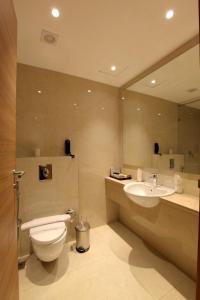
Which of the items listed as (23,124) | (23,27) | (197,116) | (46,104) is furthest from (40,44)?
(197,116)

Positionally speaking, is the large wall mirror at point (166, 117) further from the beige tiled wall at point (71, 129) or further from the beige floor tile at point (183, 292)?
the beige floor tile at point (183, 292)

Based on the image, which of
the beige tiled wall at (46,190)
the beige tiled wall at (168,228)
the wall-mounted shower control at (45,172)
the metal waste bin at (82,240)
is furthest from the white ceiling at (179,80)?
the metal waste bin at (82,240)

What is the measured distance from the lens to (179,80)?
6.05 ft

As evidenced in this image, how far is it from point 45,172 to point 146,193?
1353 millimetres

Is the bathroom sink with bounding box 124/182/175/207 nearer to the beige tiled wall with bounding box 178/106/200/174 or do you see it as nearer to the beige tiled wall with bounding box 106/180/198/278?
the beige tiled wall with bounding box 106/180/198/278

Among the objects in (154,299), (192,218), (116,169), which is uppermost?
(116,169)

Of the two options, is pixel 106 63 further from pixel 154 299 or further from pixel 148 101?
pixel 154 299

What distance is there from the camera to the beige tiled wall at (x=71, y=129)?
1.99 metres

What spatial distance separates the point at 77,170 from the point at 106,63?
154cm

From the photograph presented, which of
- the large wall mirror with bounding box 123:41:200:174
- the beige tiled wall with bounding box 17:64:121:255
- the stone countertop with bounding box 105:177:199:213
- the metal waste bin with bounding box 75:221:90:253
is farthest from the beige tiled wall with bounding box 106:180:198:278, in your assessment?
the metal waste bin with bounding box 75:221:90:253

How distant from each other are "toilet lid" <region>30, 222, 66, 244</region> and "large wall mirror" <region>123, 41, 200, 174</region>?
146 centimetres

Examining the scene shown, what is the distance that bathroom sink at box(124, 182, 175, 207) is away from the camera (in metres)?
1.56

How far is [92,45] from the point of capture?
1683mm

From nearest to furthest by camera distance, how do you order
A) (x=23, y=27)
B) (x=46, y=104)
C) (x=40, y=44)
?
(x=23, y=27), (x=40, y=44), (x=46, y=104)
